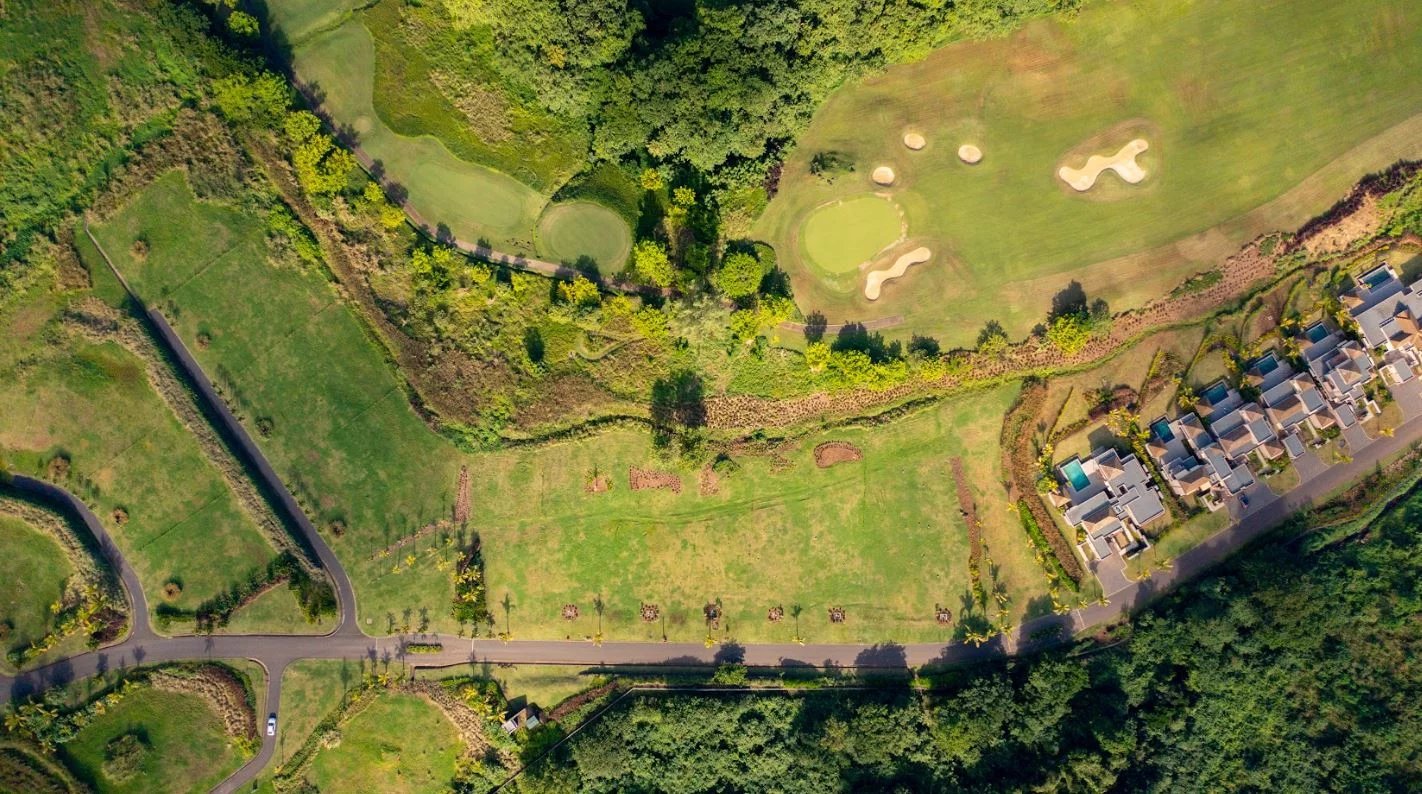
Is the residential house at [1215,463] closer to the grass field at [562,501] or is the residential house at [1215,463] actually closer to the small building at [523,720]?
the grass field at [562,501]

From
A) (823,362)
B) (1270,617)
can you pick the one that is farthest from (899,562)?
(1270,617)

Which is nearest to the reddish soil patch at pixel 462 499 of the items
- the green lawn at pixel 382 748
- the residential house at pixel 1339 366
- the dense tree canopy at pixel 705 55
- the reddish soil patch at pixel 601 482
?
the reddish soil patch at pixel 601 482

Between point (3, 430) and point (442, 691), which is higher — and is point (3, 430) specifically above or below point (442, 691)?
above

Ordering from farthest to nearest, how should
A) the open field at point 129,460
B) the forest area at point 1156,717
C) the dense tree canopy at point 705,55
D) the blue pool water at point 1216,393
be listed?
the blue pool water at point 1216,393, the open field at point 129,460, the forest area at point 1156,717, the dense tree canopy at point 705,55

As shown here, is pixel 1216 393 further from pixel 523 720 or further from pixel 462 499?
pixel 523 720

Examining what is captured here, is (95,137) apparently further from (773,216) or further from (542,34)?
(773,216)
